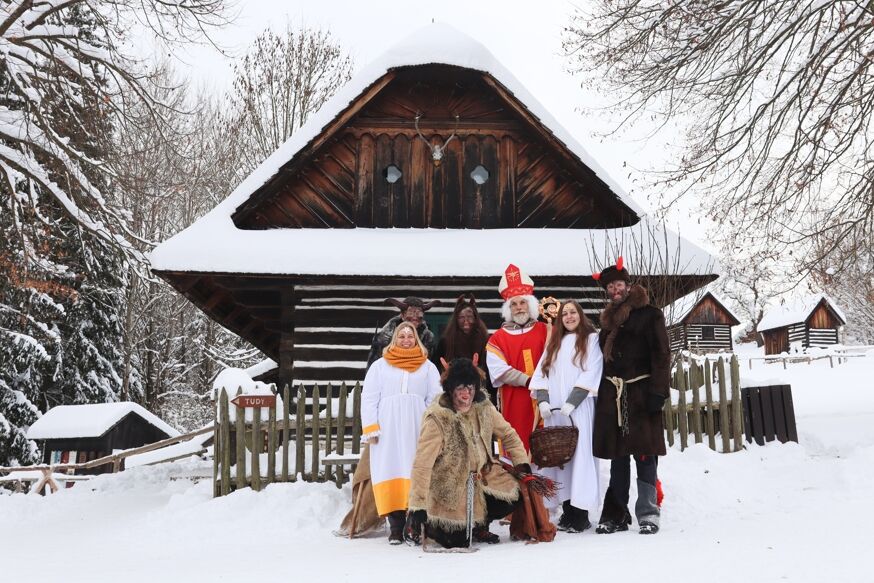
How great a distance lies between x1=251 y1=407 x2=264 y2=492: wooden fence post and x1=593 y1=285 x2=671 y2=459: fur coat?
410 centimetres

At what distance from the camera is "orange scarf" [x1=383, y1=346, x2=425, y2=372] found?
21.4 feet

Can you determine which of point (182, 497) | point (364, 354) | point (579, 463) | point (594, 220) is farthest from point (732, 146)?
point (182, 497)

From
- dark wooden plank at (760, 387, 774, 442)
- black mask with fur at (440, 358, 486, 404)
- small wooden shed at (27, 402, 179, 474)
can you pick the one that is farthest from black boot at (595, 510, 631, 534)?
small wooden shed at (27, 402, 179, 474)

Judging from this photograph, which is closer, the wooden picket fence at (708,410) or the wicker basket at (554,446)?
the wicker basket at (554,446)

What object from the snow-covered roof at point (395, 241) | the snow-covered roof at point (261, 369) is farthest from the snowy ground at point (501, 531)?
the snow-covered roof at point (261, 369)

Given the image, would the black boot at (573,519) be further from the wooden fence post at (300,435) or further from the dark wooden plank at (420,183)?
the dark wooden plank at (420,183)

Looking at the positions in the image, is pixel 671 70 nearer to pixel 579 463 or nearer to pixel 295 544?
pixel 579 463

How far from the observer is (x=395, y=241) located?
10.7 meters

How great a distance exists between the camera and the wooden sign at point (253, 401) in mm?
8688

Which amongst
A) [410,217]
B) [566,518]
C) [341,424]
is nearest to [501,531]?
[566,518]

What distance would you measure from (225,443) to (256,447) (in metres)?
0.36

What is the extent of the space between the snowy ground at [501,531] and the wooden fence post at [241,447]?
1.34 feet

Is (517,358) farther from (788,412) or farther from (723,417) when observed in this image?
(788,412)

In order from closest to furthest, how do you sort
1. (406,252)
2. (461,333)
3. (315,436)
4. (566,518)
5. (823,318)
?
(566,518), (461,333), (315,436), (406,252), (823,318)
